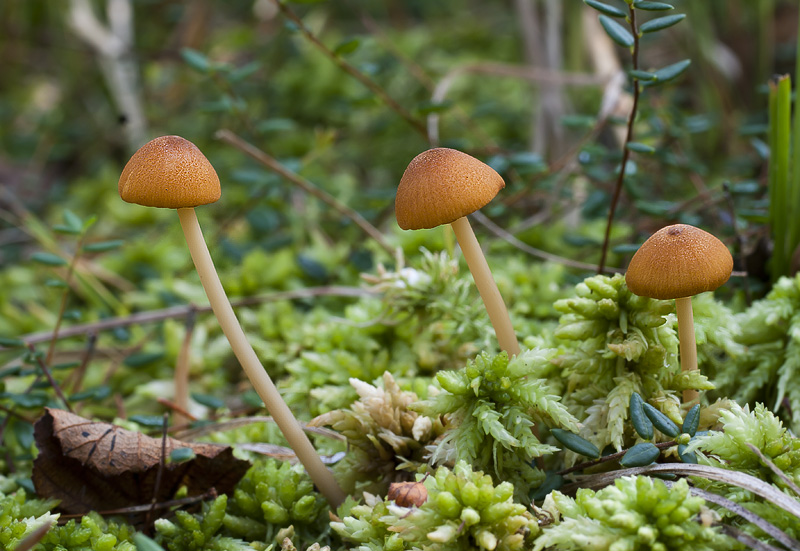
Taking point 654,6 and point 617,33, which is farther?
point 617,33

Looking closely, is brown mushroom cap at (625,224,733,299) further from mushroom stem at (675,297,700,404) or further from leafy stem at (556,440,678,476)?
leafy stem at (556,440,678,476)

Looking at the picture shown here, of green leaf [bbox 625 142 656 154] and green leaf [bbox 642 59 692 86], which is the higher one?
green leaf [bbox 642 59 692 86]

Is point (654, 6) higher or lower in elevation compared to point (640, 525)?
higher

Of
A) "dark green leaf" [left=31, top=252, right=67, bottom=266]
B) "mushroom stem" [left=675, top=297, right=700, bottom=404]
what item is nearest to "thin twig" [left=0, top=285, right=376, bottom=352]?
"dark green leaf" [left=31, top=252, right=67, bottom=266]

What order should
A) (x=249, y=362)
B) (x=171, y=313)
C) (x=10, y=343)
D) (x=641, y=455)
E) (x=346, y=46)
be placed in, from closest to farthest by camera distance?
(x=641, y=455) → (x=249, y=362) → (x=10, y=343) → (x=346, y=46) → (x=171, y=313)

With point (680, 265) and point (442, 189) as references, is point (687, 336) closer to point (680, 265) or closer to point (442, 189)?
point (680, 265)

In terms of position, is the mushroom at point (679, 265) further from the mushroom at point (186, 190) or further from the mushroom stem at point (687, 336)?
the mushroom at point (186, 190)

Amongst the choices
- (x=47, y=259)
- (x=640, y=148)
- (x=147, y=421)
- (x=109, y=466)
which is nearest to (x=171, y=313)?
(x=47, y=259)
